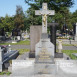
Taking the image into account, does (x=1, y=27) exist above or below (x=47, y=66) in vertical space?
above

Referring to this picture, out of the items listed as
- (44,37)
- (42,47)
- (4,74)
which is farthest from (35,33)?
(4,74)

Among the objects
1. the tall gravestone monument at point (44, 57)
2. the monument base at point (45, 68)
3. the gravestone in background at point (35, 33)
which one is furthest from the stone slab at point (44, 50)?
the gravestone in background at point (35, 33)

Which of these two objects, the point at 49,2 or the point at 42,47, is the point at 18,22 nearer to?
the point at 49,2

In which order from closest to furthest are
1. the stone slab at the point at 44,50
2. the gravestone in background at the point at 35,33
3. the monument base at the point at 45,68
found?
the monument base at the point at 45,68, the stone slab at the point at 44,50, the gravestone in background at the point at 35,33

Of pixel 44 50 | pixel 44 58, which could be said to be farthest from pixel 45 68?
pixel 44 50

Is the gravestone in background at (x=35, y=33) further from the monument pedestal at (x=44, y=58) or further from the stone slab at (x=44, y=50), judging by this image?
the stone slab at (x=44, y=50)

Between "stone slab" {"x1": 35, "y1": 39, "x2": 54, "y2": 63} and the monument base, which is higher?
"stone slab" {"x1": 35, "y1": 39, "x2": 54, "y2": 63}

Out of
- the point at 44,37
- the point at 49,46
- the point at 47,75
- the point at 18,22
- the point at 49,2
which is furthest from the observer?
the point at 18,22

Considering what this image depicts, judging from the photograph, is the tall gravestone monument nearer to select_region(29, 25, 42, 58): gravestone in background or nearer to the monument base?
the monument base

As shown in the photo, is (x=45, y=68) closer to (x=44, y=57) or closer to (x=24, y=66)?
(x=44, y=57)

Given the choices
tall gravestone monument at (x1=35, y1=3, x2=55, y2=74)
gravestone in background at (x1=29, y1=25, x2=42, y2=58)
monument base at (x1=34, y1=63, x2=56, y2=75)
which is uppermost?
gravestone in background at (x1=29, y1=25, x2=42, y2=58)

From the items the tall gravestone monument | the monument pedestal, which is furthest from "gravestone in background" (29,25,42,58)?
the tall gravestone monument

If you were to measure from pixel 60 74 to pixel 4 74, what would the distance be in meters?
3.09

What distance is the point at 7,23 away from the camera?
1610 inches
